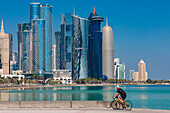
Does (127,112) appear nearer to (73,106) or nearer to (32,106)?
(73,106)

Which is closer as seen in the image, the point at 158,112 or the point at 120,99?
the point at 158,112

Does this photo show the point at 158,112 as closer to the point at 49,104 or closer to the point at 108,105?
the point at 108,105

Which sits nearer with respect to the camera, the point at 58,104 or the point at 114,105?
the point at 114,105

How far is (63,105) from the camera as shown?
32.1m

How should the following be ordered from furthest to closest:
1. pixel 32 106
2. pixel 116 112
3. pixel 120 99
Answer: pixel 32 106, pixel 120 99, pixel 116 112

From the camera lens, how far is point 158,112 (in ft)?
91.1

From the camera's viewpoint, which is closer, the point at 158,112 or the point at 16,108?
the point at 158,112

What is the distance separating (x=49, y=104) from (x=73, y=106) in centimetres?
257

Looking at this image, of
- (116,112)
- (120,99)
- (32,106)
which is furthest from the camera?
(32,106)

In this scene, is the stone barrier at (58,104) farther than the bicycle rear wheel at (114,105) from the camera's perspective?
Yes

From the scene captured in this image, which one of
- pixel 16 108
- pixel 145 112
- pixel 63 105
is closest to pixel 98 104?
pixel 63 105

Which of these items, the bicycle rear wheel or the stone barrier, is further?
the stone barrier

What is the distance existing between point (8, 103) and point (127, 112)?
13277mm

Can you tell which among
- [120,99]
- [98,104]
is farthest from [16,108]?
[120,99]
